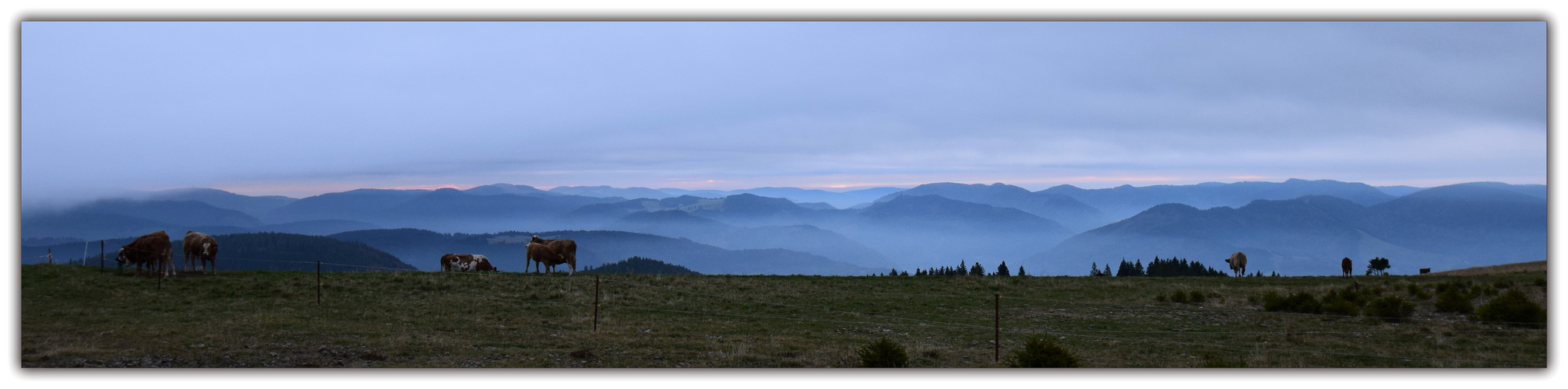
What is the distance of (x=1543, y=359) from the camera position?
12.2m

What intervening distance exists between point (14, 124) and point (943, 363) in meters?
16.9

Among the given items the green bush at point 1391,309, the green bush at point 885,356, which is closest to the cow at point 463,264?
the green bush at point 885,356

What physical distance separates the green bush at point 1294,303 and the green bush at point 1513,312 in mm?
3021

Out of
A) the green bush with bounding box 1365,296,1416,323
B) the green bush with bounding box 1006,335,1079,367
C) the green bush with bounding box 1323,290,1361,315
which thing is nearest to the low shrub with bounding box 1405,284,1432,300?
the green bush with bounding box 1365,296,1416,323

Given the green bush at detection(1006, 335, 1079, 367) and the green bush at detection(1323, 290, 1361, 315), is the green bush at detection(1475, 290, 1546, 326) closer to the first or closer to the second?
the green bush at detection(1323, 290, 1361, 315)

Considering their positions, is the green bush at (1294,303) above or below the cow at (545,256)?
below

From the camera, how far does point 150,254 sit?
70.6ft

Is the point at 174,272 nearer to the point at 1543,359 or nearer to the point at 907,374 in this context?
the point at 907,374

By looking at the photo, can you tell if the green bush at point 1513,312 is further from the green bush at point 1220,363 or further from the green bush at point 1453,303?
the green bush at point 1220,363

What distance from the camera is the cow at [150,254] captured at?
21.6 meters

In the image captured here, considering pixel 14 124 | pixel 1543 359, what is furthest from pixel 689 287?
pixel 1543 359

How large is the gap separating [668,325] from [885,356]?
641 centimetres

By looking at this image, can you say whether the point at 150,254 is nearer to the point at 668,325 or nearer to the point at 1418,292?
the point at 668,325

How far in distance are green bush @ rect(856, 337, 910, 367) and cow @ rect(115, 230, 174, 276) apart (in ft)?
76.5
